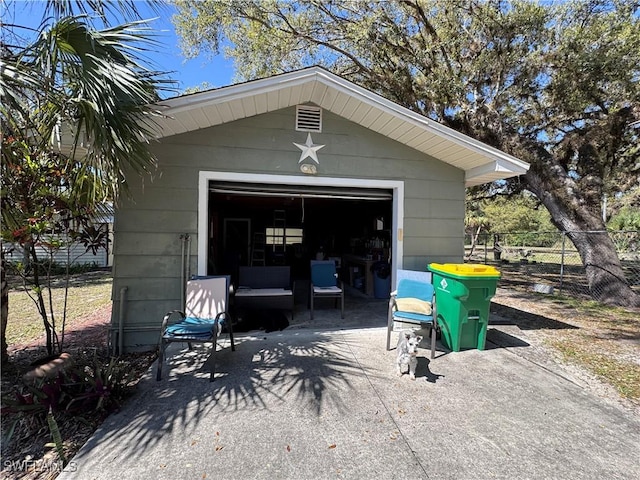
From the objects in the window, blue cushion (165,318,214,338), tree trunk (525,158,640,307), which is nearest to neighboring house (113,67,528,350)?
blue cushion (165,318,214,338)

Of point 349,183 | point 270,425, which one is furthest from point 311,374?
point 349,183

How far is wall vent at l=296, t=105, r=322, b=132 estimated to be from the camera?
15.4ft

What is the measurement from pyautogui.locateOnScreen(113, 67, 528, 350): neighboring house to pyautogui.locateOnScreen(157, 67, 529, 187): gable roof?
15 mm

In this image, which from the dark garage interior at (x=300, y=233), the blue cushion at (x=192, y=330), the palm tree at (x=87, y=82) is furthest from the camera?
the dark garage interior at (x=300, y=233)

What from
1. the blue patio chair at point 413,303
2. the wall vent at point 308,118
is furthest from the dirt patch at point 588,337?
the wall vent at point 308,118

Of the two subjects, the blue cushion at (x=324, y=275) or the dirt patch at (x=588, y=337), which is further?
the blue cushion at (x=324, y=275)

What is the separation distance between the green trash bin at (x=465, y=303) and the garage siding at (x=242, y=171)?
101 cm

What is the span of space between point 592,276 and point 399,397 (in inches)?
337

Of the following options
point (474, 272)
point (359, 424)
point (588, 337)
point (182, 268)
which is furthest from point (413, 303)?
point (588, 337)

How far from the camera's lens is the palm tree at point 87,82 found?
2771 millimetres

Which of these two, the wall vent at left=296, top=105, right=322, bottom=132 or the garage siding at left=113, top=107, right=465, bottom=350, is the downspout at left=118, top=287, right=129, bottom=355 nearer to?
the garage siding at left=113, top=107, right=465, bottom=350

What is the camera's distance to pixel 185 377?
335cm

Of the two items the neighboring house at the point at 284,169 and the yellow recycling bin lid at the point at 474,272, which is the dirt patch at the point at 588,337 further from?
the neighboring house at the point at 284,169

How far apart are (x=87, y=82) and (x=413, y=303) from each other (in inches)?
164
